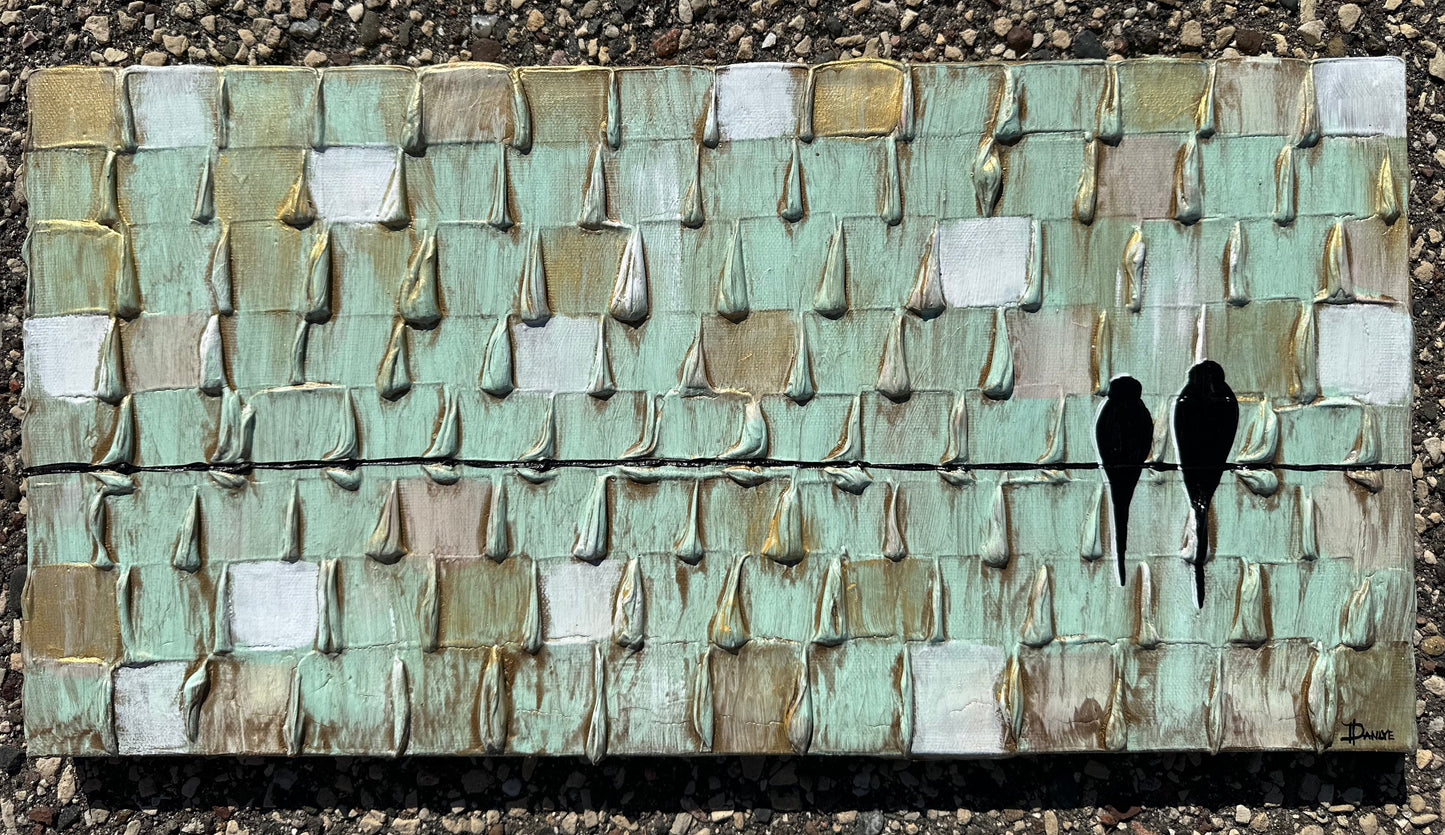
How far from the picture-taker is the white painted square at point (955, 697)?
2.31m

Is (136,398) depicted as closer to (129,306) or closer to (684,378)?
(129,306)

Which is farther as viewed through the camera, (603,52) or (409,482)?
(603,52)

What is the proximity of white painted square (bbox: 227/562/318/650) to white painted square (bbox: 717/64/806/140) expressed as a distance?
1.64 meters

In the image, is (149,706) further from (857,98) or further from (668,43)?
(857,98)

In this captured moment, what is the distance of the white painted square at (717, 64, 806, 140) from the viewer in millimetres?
2311

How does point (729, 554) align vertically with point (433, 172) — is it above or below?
below

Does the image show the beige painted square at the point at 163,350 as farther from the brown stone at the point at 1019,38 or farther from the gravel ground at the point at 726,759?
the brown stone at the point at 1019,38

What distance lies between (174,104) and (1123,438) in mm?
2701

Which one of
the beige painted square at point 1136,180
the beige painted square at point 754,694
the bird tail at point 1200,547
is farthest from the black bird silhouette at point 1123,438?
the beige painted square at point 754,694

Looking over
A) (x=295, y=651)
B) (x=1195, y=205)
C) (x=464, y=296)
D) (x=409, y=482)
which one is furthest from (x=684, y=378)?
(x=1195, y=205)

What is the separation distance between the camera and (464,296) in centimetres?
230

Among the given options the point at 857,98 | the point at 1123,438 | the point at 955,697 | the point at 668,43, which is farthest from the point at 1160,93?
the point at 955,697

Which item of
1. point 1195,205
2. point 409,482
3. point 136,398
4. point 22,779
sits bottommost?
point 22,779

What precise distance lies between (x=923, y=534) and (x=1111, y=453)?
0.54m
